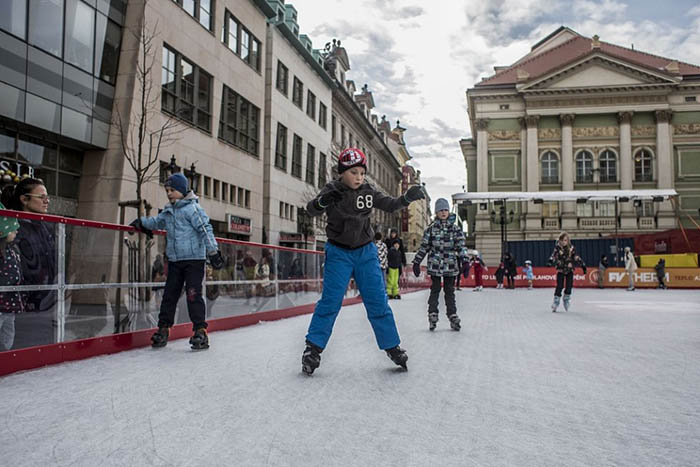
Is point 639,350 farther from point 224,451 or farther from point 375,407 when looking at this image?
point 224,451

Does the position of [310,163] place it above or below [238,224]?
above

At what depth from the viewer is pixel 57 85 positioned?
1515 centimetres

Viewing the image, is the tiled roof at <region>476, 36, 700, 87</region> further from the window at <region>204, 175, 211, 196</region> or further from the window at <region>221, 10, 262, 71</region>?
the window at <region>204, 175, 211, 196</region>

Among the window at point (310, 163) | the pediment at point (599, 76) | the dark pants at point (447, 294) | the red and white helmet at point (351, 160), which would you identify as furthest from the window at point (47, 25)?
the pediment at point (599, 76)

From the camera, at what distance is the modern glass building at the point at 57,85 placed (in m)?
→ 13.8

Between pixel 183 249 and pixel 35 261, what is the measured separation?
139 cm

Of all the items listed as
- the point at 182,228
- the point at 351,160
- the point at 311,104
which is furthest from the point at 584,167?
the point at 351,160

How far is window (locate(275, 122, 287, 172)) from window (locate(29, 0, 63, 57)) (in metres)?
14.0

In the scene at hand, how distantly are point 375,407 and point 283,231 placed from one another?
1026 inches

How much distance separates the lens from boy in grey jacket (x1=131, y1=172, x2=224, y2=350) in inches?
237

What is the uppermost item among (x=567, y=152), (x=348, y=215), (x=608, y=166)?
(x=567, y=152)

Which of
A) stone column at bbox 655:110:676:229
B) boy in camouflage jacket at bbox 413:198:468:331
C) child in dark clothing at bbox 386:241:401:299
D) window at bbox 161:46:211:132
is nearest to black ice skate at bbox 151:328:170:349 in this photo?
boy in camouflage jacket at bbox 413:198:468:331

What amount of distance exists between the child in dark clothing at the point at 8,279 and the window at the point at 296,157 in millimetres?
26297

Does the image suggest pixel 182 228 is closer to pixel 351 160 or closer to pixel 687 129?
pixel 351 160
